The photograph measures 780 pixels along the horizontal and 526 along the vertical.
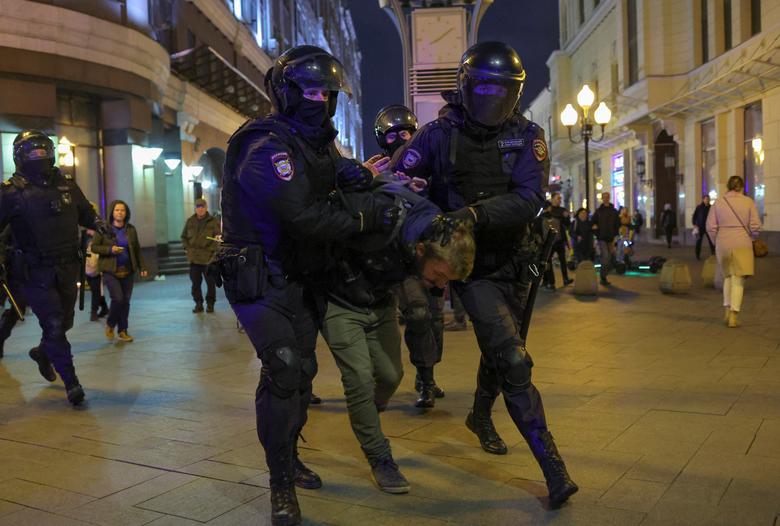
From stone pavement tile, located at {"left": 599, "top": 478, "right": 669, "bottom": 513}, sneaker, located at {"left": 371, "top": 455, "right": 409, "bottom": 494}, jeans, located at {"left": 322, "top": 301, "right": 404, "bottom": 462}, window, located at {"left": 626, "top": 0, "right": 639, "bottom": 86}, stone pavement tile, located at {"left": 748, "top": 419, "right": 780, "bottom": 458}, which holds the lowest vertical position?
stone pavement tile, located at {"left": 748, "top": 419, "right": 780, "bottom": 458}

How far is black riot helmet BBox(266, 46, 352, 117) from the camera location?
11.0 ft

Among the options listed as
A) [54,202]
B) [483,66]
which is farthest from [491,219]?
[54,202]

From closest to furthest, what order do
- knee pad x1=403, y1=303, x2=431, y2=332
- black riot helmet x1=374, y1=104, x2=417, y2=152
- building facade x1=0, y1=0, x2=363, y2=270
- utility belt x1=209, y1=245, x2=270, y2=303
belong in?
utility belt x1=209, y1=245, x2=270, y2=303, knee pad x1=403, y1=303, x2=431, y2=332, black riot helmet x1=374, y1=104, x2=417, y2=152, building facade x1=0, y1=0, x2=363, y2=270

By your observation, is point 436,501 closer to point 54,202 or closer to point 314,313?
point 314,313

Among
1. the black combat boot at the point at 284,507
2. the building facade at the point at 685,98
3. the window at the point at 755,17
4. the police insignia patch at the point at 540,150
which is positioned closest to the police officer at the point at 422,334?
the police insignia patch at the point at 540,150

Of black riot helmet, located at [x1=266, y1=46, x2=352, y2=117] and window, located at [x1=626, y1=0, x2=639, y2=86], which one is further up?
window, located at [x1=626, y1=0, x2=639, y2=86]

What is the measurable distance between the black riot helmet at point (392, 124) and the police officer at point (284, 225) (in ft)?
9.14

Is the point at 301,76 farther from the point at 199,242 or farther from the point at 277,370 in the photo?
the point at 199,242

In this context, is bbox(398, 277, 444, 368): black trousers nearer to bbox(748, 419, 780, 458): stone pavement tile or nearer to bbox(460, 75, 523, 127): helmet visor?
bbox(460, 75, 523, 127): helmet visor

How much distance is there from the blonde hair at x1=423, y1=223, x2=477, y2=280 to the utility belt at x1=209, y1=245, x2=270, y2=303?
71 centimetres

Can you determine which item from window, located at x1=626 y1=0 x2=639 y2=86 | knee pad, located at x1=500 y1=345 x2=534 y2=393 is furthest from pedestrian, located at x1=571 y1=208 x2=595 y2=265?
window, located at x1=626 y1=0 x2=639 y2=86

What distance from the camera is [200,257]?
12.2 metres

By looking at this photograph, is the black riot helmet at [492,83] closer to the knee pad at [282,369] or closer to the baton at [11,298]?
the knee pad at [282,369]

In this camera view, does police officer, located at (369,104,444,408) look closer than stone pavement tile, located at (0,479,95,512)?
No
